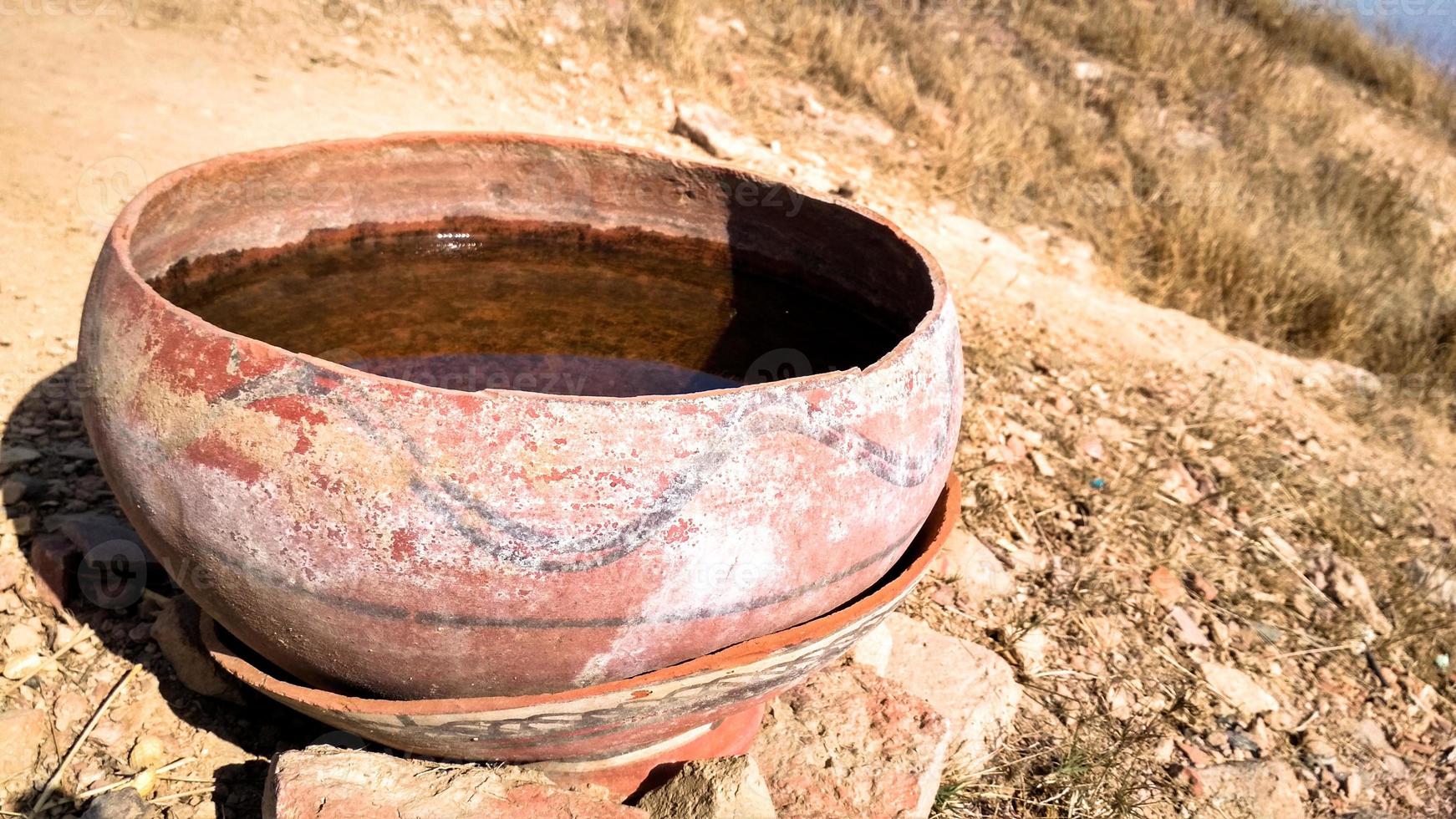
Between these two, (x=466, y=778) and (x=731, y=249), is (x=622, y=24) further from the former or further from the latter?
(x=466, y=778)

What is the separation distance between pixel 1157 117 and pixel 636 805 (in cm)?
587

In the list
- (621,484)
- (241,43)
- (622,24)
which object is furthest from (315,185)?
(622,24)

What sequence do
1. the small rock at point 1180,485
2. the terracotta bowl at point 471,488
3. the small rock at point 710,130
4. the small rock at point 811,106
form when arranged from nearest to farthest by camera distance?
the terracotta bowl at point 471,488 < the small rock at point 1180,485 < the small rock at point 710,130 < the small rock at point 811,106

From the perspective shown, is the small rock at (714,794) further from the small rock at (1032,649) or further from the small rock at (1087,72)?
the small rock at (1087,72)

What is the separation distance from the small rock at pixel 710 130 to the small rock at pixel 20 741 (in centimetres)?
381

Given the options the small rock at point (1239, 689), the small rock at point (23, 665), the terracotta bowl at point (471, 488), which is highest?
the terracotta bowl at point (471, 488)

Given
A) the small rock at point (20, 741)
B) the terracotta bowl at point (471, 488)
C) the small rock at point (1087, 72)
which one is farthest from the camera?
the small rock at point (1087, 72)

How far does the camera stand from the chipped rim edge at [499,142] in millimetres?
1449

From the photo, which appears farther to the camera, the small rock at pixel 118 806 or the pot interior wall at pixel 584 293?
the pot interior wall at pixel 584 293

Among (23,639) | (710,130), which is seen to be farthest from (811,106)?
(23,639)

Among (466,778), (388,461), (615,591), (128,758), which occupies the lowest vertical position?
(128,758)

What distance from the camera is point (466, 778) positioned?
5.83 ft

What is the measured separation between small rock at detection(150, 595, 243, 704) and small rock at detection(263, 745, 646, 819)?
50 centimetres

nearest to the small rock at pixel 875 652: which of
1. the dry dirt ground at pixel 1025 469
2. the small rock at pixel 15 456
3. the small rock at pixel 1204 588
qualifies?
the dry dirt ground at pixel 1025 469
